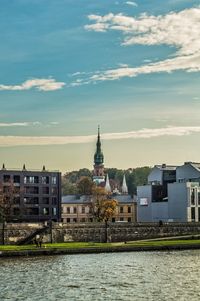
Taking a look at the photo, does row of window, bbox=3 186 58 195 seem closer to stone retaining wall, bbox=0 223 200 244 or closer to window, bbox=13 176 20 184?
window, bbox=13 176 20 184

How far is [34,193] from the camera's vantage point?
17400 centimetres

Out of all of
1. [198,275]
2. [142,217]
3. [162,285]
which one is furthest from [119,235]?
[162,285]

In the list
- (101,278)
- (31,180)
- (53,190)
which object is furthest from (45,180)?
(101,278)

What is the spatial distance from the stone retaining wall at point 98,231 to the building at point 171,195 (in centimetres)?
2076

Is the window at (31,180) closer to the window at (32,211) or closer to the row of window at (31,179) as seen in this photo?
the row of window at (31,179)

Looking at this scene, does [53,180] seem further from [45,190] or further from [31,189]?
[31,189]

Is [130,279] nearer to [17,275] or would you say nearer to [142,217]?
[17,275]

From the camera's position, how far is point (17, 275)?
70062 millimetres

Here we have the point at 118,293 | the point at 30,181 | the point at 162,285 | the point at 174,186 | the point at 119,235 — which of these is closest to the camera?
the point at 118,293

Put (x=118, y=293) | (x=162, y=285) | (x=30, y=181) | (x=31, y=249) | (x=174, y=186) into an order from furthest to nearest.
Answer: (x=30, y=181), (x=174, y=186), (x=31, y=249), (x=162, y=285), (x=118, y=293)

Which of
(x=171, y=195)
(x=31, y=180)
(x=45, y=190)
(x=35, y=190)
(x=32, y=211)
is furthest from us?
(x=45, y=190)

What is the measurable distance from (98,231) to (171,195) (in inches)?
1589

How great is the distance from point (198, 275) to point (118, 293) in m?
15.4

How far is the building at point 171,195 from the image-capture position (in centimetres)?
15925
